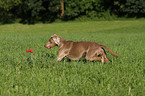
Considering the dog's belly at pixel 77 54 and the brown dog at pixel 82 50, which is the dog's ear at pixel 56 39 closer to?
the brown dog at pixel 82 50

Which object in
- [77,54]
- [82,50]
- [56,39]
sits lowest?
[77,54]

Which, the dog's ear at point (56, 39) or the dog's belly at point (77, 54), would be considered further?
the dog's ear at point (56, 39)

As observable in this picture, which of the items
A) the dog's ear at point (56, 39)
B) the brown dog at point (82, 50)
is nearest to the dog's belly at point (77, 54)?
the brown dog at point (82, 50)

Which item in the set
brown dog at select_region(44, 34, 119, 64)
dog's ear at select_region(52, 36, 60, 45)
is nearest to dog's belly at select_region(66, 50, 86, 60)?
brown dog at select_region(44, 34, 119, 64)

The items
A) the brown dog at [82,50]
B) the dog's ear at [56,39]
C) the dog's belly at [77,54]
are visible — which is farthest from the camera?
the dog's ear at [56,39]

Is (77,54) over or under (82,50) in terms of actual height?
under

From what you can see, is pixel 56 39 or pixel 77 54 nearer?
pixel 77 54

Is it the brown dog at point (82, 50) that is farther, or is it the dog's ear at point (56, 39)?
the dog's ear at point (56, 39)

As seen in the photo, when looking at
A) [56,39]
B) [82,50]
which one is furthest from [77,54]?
[56,39]

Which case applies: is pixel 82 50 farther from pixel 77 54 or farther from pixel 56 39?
pixel 56 39

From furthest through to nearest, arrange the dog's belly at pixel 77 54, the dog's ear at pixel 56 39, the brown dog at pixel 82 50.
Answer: the dog's ear at pixel 56 39, the dog's belly at pixel 77 54, the brown dog at pixel 82 50

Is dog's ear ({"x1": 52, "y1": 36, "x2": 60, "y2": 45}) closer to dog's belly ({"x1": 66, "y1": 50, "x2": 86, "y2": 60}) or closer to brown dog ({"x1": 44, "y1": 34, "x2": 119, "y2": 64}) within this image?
brown dog ({"x1": 44, "y1": 34, "x2": 119, "y2": 64})

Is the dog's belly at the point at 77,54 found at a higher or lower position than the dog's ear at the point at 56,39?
lower

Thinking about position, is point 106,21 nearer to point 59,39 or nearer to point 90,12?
point 90,12
